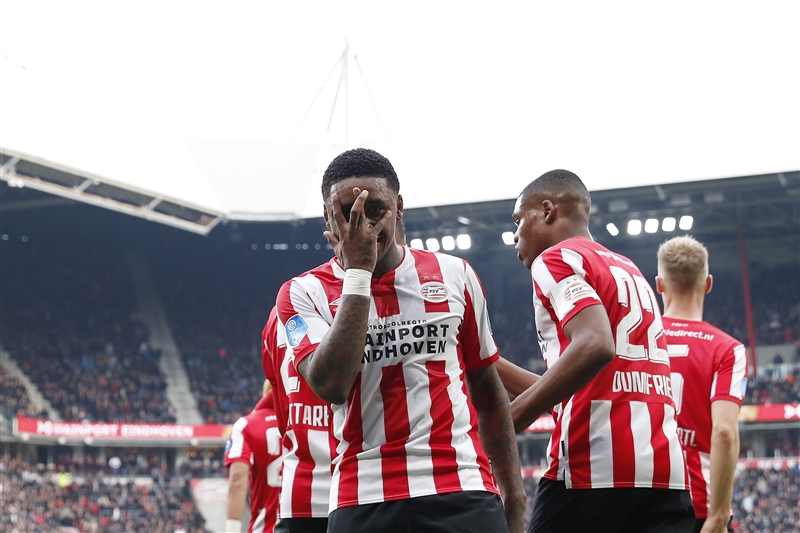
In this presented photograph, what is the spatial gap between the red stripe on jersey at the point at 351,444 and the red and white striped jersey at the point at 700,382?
194 centimetres

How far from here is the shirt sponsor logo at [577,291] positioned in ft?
9.98

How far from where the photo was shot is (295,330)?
272cm

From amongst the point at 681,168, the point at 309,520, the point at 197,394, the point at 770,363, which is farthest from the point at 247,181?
the point at 309,520

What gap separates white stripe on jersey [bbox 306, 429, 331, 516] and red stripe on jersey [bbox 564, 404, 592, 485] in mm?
1109

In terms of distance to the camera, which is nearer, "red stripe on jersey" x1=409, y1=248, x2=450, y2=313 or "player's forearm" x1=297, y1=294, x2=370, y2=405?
"player's forearm" x1=297, y1=294, x2=370, y2=405

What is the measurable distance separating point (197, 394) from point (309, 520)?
96.8 feet

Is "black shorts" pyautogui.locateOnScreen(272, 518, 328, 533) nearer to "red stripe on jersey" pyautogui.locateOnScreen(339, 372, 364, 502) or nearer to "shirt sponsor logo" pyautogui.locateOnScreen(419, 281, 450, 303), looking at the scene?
"red stripe on jersey" pyautogui.locateOnScreen(339, 372, 364, 502)

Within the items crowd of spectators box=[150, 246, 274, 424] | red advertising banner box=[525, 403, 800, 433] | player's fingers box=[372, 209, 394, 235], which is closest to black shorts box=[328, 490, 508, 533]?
player's fingers box=[372, 209, 394, 235]

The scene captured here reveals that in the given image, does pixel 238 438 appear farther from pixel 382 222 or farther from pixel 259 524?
pixel 382 222

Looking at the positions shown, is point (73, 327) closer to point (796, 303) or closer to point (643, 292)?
point (796, 303)

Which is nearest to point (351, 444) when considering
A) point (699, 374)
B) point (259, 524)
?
point (699, 374)

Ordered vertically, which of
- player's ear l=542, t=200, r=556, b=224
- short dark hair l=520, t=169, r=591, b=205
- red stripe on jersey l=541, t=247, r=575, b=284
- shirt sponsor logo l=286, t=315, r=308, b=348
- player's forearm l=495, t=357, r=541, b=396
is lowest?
player's forearm l=495, t=357, r=541, b=396

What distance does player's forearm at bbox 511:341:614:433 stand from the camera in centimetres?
289

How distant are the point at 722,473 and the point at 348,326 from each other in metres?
2.09
